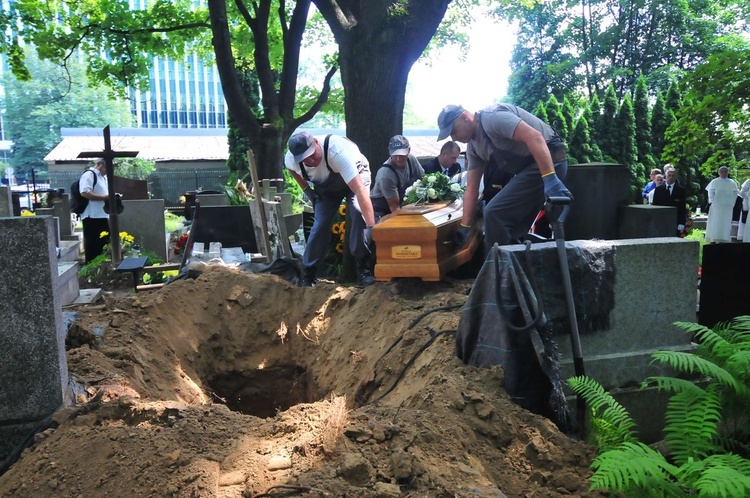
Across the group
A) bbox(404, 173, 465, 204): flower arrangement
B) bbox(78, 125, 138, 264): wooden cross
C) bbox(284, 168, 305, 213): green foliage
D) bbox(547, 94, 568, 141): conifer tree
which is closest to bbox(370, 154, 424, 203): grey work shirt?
bbox(404, 173, 465, 204): flower arrangement

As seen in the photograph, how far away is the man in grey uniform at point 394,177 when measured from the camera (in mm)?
6578

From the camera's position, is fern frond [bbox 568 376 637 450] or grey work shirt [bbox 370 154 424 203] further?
grey work shirt [bbox 370 154 424 203]

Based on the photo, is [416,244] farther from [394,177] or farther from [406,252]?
[394,177]

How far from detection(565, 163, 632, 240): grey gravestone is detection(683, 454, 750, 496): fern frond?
3289mm

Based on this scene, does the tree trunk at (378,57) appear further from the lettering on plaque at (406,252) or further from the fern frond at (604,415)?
the fern frond at (604,415)

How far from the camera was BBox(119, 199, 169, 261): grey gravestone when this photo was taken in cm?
1146

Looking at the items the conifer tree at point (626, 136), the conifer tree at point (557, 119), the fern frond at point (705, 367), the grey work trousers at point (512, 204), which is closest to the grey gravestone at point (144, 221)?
the grey work trousers at point (512, 204)

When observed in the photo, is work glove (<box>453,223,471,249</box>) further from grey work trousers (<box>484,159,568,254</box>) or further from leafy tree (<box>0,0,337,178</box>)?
leafy tree (<box>0,0,337,178</box>)

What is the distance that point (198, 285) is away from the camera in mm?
6230

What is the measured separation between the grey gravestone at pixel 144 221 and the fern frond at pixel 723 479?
10436 mm

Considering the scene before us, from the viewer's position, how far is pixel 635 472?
252cm

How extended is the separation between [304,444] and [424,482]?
57 cm

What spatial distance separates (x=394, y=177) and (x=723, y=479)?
4.79m

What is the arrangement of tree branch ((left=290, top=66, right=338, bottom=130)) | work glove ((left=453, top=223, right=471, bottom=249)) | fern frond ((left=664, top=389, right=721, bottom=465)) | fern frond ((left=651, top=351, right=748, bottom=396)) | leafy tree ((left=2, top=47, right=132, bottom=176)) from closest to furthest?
fern frond ((left=664, top=389, right=721, bottom=465)) < fern frond ((left=651, top=351, right=748, bottom=396)) < work glove ((left=453, top=223, right=471, bottom=249)) < tree branch ((left=290, top=66, right=338, bottom=130)) < leafy tree ((left=2, top=47, right=132, bottom=176))
